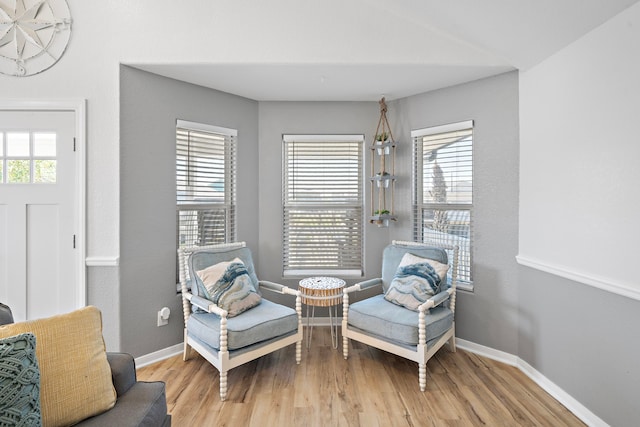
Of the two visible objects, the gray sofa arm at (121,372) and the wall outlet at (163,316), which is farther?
the wall outlet at (163,316)

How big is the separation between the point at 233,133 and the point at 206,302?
1736mm

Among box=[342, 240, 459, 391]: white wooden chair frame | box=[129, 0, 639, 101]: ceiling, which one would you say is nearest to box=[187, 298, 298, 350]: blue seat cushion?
box=[342, 240, 459, 391]: white wooden chair frame

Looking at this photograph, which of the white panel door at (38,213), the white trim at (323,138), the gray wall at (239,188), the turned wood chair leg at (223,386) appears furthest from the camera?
the white trim at (323,138)

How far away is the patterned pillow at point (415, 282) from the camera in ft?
8.68

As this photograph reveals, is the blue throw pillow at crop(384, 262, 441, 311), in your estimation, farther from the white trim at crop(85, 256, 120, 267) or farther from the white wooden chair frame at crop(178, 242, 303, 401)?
the white trim at crop(85, 256, 120, 267)

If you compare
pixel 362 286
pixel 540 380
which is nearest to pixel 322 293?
pixel 362 286

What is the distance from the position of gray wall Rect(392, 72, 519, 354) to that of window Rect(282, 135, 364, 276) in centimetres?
113

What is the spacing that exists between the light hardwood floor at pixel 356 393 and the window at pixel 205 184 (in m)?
1.12

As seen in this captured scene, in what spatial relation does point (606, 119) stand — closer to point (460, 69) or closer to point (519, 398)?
point (460, 69)

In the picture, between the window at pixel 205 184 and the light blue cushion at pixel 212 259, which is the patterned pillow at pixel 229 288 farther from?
the window at pixel 205 184

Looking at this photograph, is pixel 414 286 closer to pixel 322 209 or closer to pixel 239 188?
pixel 322 209

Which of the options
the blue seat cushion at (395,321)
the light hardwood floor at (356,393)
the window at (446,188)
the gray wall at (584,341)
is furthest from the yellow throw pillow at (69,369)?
the window at (446,188)

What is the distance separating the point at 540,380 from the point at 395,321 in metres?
1.18

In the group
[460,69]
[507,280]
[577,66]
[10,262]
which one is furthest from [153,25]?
[507,280]
